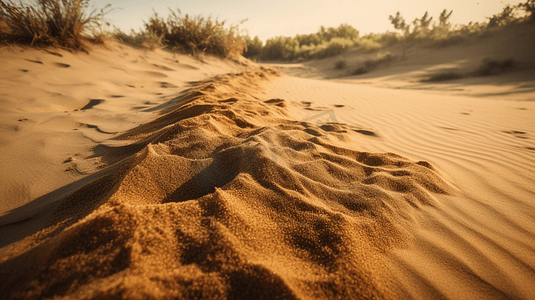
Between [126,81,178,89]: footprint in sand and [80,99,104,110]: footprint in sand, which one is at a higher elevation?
[126,81,178,89]: footprint in sand

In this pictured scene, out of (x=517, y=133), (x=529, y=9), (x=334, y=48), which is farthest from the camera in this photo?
(x=334, y=48)

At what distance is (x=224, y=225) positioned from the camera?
3.02ft

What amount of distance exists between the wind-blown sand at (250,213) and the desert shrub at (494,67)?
32.4 feet

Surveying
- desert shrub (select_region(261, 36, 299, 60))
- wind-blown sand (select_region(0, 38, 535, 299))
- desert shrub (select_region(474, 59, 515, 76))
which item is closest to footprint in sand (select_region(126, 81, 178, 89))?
wind-blown sand (select_region(0, 38, 535, 299))

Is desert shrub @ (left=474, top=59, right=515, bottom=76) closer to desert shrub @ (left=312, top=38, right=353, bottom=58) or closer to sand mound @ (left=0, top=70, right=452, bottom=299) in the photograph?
desert shrub @ (left=312, top=38, right=353, bottom=58)

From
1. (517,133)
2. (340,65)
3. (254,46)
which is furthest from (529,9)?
(254,46)

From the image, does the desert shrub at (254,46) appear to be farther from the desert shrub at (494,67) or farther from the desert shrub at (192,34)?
the desert shrub at (494,67)

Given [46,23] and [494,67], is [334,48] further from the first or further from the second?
[46,23]

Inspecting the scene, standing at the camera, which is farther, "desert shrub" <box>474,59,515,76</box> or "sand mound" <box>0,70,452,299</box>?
"desert shrub" <box>474,59,515,76</box>

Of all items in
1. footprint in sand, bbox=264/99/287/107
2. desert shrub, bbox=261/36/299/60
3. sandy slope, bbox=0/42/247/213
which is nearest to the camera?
sandy slope, bbox=0/42/247/213

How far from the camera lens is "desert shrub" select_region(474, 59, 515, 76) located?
9383 millimetres

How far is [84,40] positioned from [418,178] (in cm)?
715

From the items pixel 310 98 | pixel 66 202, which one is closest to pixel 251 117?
pixel 66 202

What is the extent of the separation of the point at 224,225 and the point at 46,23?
6164mm
